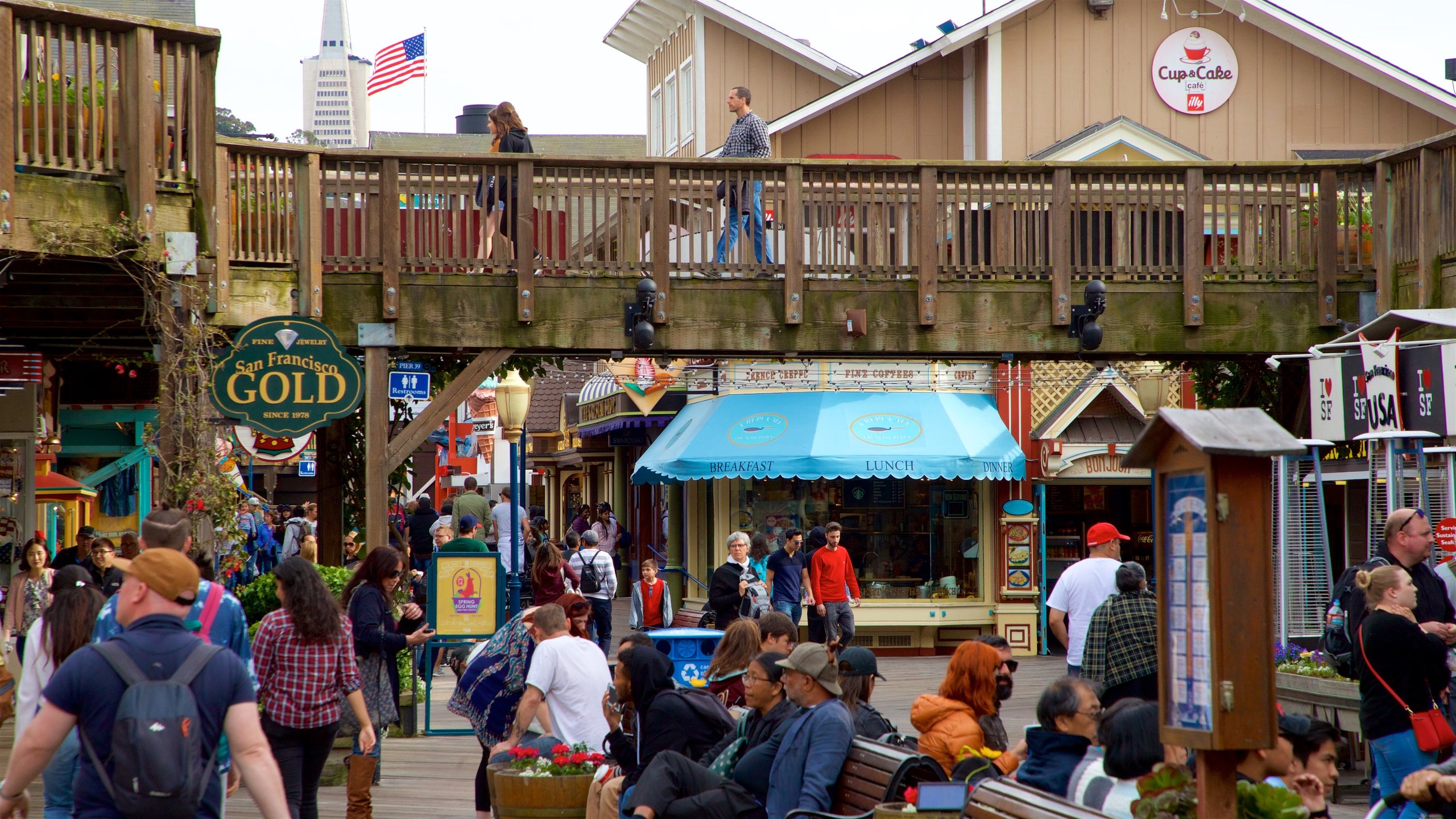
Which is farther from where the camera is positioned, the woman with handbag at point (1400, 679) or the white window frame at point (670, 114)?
the white window frame at point (670, 114)

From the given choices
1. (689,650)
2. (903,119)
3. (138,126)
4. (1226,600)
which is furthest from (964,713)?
(903,119)

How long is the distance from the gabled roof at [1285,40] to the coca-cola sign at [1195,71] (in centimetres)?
55

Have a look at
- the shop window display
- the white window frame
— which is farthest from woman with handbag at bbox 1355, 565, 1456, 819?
the white window frame

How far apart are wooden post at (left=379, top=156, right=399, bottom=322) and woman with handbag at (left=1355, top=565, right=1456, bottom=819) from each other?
7613mm

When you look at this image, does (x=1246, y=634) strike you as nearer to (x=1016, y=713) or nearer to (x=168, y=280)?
(x=168, y=280)

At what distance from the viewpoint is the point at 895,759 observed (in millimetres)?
6113

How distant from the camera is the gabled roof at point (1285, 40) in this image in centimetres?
2212

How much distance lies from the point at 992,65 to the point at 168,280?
49.9 feet

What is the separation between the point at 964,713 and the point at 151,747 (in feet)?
12.2

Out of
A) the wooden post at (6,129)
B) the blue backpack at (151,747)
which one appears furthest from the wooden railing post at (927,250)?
the blue backpack at (151,747)

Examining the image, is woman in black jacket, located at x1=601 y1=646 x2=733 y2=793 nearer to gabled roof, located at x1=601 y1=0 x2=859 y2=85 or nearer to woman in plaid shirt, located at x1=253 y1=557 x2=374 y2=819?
woman in plaid shirt, located at x1=253 y1=557 x2=374 y2=819

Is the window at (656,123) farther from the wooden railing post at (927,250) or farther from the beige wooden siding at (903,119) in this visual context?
the wooden railing post at (927,250)

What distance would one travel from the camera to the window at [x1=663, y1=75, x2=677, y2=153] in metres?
27.3

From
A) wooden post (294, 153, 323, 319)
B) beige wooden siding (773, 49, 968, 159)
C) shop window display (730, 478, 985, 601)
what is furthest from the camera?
beige wooden siding (773, 49, 968, 159)
